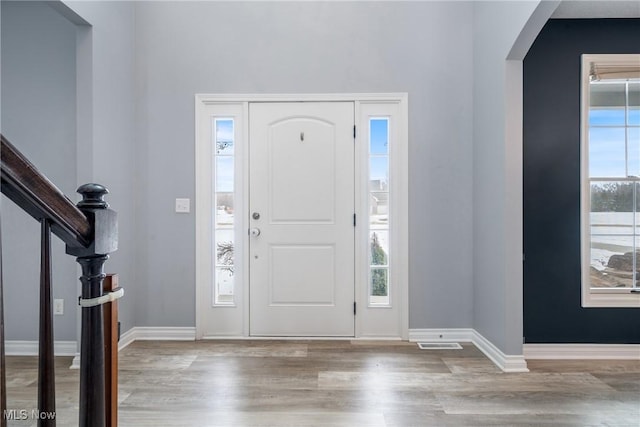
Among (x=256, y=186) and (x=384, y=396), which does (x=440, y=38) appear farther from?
(x=384, y=396)

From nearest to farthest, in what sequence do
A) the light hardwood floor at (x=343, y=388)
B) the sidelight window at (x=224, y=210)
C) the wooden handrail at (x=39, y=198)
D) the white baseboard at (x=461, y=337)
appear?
the wooden handrail at (x=39, y=198) → the light hardwood floor at (x=343, y=388) → the white baseboard at (x=461, y=337) → the sidelight window at (x=224, y=210)

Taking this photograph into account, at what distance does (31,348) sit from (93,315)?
284 centimetres

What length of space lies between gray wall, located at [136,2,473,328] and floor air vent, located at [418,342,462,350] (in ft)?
0.53

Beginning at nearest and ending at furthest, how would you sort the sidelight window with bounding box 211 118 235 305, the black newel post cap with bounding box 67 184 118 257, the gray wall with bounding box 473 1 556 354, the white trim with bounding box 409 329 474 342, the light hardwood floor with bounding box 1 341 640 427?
the black newel post cap with bounding box 67 184 118 257, the light hardwood floor with bounding box 1 341 640 427, the gray wall with bounding box 473 1 556 354, the white trim with bounding box 409 329 474 342, the sidelight window with bounding box 211 118 235 305

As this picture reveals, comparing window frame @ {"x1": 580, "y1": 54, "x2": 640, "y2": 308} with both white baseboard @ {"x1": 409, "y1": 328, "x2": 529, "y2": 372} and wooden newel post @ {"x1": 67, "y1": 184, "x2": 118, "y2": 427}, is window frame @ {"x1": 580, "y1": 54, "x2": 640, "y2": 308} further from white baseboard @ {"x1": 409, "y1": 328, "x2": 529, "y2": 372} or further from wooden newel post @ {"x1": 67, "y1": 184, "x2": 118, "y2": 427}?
wooden newel post @ {"x1": 67, "y1": 184, "x2": 118, "y2": 427}

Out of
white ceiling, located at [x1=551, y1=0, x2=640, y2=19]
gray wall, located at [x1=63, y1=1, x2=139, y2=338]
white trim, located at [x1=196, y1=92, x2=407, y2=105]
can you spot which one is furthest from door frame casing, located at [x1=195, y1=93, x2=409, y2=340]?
white ceiling, located at [x1=551, y1=0, x2=640, y2=19]

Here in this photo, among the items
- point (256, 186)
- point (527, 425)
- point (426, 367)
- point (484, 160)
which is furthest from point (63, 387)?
point (484, 160)

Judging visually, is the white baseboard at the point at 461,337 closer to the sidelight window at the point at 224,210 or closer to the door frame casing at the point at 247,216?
the door frame casing at the point at 247,216

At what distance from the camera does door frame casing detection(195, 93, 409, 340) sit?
3.41 m

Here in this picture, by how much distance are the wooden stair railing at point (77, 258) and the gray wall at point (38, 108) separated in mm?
2473

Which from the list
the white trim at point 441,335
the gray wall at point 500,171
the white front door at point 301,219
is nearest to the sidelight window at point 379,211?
the white front door at point 301,219

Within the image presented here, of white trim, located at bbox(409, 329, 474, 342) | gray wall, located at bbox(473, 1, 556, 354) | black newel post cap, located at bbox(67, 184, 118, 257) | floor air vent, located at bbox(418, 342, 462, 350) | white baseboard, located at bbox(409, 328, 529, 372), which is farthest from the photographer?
white trim, located at bbox(409, 329, 474, 342)

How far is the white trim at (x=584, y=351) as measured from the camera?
3.02m

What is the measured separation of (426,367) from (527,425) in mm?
817
